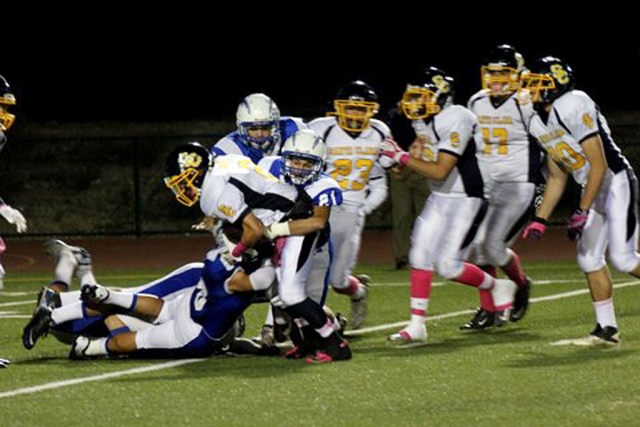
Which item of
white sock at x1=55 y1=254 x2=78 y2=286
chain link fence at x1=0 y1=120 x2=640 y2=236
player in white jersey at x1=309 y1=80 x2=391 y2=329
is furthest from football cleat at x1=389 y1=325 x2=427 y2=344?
chain link fence at x1=0 y1=120 x2=640 y2=236

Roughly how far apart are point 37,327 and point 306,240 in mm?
1733

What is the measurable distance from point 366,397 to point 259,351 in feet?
6.10

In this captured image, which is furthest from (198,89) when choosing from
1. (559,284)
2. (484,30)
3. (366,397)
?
(366,397)

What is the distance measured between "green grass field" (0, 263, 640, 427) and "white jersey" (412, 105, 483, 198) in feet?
3.12

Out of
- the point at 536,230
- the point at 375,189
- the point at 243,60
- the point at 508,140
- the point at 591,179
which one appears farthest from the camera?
the point at 243,60

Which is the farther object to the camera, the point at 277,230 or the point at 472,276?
the point at 472,276

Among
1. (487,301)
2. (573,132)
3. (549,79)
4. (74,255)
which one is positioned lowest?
(487,301)

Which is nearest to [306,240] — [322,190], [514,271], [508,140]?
[322,190]

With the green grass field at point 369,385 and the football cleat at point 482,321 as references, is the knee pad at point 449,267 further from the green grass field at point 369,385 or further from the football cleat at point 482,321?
the football cleat at point 482,321

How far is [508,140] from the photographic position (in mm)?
11758

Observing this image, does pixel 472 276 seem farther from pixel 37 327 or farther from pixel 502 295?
pixel 37 327

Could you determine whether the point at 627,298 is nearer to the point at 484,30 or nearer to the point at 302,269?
the point at 302,269

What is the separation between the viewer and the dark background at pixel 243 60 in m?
29.5

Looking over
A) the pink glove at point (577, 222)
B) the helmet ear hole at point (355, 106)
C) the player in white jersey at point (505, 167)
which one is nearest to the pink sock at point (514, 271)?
the player in white jersey at point (505, 167)
